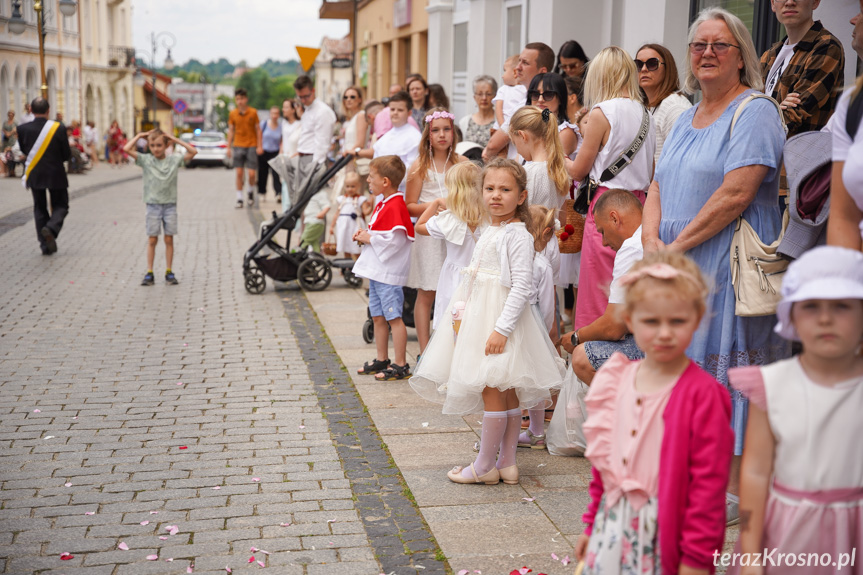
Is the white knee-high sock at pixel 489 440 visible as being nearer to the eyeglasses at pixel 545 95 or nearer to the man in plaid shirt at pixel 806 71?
the man in plaid shirt at pixel 806 71

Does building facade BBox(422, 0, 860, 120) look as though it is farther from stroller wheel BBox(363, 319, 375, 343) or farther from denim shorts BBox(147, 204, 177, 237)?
denim shorts BBox(147, 204, 177, 237)

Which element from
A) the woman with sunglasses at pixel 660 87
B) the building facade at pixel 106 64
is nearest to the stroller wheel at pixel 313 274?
the woman with sunglasses at pixel 660 87

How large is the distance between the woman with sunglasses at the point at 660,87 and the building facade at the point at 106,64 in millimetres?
49328

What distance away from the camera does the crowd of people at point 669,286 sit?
2459mm

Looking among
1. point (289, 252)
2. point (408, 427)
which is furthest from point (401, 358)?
point (289, 252)

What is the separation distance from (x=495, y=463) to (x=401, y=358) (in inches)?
86.7

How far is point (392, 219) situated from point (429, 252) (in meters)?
0.37

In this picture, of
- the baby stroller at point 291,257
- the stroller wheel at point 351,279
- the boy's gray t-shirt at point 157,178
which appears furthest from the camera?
the stroller wheel at point 351,279

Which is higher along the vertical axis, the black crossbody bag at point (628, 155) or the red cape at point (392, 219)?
the black crossbody bag at point (628, 155)

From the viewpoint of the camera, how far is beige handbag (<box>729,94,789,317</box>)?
145 inches

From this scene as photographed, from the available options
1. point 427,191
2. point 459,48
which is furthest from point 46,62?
point 427,191

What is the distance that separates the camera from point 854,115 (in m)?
2.72

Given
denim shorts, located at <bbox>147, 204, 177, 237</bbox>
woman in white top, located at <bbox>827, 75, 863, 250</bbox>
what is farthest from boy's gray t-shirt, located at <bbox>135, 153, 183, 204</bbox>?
woman in white top, located at <bbox>827, 75, 863, 250</bbox>

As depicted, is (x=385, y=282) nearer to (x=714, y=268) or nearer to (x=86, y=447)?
(x=86, y=447)
